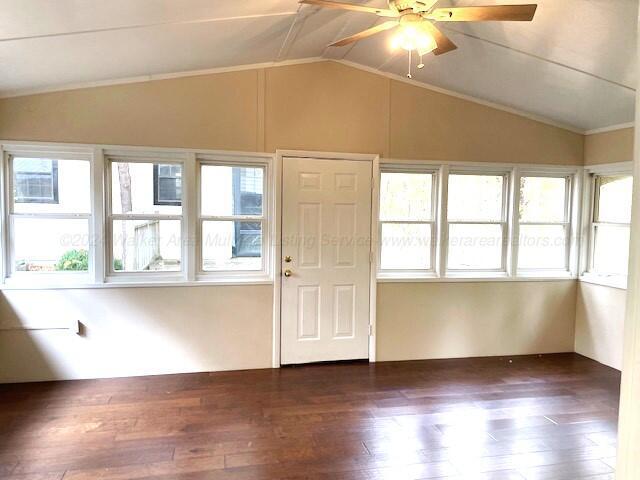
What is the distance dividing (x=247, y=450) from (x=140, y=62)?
9.34ft

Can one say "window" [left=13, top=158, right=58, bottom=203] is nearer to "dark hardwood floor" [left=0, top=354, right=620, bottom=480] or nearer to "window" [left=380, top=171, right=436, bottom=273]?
"dark hardwood floor" [left=0, top=354, right=620, bottom=480]

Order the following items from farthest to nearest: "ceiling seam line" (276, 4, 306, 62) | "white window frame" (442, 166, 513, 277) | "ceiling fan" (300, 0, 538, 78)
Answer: "white window frame" (442, 166, 513, 277), "ceiling seam line" (276, 4, 306, 62), "ceiling fan" (300, 0, 538, 78)

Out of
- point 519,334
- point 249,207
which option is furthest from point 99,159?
point 519,334

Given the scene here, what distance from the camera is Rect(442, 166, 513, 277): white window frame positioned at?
412 centimetres

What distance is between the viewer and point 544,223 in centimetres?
436

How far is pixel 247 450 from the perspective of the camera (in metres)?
2.44

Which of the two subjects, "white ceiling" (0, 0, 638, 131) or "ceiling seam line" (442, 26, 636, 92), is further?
"ceiling seam line" (442, 26, 636, 92)

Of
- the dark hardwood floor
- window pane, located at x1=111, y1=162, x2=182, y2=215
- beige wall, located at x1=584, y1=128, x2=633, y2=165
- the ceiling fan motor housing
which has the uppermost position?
the ceiling fan motor housing

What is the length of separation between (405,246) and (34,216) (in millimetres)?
3331

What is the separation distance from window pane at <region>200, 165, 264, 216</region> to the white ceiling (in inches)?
35.5

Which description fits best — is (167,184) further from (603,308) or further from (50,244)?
(603,308)

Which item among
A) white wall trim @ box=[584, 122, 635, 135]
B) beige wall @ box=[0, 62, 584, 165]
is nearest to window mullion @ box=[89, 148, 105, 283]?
beige wall @ box=[0, 62, 584, 165]

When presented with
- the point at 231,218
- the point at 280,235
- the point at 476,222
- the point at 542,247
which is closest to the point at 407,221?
the point at 476,222

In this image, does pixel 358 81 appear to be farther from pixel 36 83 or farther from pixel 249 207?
pixel 36 83
